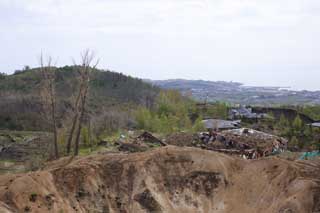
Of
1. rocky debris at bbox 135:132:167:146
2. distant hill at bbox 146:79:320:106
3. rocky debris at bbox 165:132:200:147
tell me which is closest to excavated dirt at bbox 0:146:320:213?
rocky debris at bbox 135:132:167:146

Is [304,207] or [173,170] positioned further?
[173,170]

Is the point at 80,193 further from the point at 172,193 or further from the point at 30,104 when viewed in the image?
the point at 30,104

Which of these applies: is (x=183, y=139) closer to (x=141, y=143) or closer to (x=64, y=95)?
(x=141, y=143)

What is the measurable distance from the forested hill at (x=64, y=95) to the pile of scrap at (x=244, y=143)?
81.5ft

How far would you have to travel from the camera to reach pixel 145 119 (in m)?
40.4

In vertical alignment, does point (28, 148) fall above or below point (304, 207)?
below

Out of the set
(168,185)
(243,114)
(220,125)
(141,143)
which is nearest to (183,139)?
(141,143)

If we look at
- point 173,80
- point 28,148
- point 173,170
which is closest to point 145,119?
point 28,148

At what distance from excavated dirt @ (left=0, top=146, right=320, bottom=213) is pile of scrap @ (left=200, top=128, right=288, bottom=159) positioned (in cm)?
575

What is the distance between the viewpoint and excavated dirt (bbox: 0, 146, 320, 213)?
17.6 metres

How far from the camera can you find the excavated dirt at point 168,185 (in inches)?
691

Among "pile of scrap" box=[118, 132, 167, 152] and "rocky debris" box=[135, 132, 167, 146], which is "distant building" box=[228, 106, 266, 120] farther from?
"pile of scrap" box=[118, 132, 167, 152]

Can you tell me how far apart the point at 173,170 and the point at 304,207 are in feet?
19.9

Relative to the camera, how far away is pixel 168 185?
20.3 m
